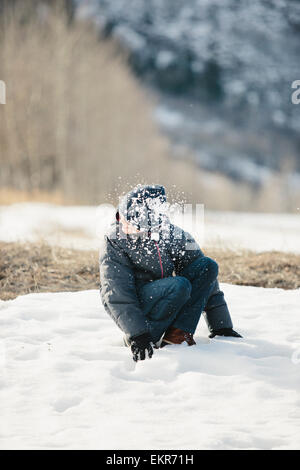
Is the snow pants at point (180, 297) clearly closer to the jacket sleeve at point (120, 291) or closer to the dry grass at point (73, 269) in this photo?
the jacket sleeve at point (120, 291)

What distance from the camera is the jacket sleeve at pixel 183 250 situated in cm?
295

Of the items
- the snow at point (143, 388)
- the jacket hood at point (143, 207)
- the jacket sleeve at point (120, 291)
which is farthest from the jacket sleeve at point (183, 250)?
the snow at point (143, 388)

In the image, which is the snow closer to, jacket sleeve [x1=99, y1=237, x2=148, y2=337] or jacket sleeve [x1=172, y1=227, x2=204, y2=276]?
jacket sleeve [x1=99, y1=237, x2=148, y2=337]

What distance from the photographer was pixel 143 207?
270cm

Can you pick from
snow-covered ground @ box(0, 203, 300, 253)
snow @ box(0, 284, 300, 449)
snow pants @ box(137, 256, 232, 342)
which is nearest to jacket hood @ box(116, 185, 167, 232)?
snow pants @ box(137, 256, 232, 342)

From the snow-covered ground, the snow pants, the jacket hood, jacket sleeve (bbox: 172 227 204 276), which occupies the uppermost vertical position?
the jacket hood

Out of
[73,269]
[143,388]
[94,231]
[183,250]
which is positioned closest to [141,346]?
[143,388]

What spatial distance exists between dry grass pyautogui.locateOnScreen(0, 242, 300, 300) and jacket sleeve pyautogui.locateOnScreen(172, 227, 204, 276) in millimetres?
1818

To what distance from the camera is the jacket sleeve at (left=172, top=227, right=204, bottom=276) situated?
2.95 m

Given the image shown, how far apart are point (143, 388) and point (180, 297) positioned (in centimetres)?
58

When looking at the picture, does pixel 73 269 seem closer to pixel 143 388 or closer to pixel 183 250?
pixel 183 250

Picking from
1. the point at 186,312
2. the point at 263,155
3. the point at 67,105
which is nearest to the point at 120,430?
the point at 186,312
